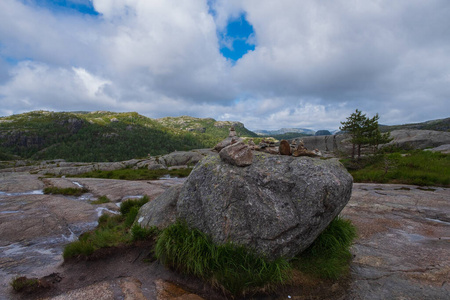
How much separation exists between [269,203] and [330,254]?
9.75 feet

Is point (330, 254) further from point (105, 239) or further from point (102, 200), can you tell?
point (102, 200)

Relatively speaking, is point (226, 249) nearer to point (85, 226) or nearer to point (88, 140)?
point (85, 226)

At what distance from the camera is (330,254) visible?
7164 mm

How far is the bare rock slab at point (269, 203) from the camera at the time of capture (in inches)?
254

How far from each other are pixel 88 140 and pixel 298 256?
Answer: 227441mm

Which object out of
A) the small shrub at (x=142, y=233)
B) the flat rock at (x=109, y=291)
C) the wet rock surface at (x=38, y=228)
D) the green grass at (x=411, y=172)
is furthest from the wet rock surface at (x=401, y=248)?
the wet rock surface at (x=38, y=228)

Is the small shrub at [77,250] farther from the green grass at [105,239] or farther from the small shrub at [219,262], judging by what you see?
the small shrub at [219,262]

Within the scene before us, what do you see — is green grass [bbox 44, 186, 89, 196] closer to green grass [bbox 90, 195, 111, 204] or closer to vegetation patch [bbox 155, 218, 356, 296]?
green grass [bbox 90, 195, 111, 204]

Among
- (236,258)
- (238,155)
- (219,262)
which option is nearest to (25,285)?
(219,262)

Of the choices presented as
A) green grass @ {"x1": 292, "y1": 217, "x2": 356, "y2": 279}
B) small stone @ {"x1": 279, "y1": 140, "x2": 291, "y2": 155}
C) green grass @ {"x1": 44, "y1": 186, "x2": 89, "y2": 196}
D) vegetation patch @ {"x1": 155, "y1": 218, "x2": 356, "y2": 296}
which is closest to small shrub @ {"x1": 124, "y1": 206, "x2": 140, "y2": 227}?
vegetation patch @ {"x1": 155, "y1": 218, "x2": 356, "y2": 296}

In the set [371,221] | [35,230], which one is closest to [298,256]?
[371,221]

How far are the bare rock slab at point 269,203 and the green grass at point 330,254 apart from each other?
1.68ft

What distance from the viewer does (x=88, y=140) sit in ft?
632

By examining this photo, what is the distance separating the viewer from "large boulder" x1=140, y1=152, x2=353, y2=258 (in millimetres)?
6445
